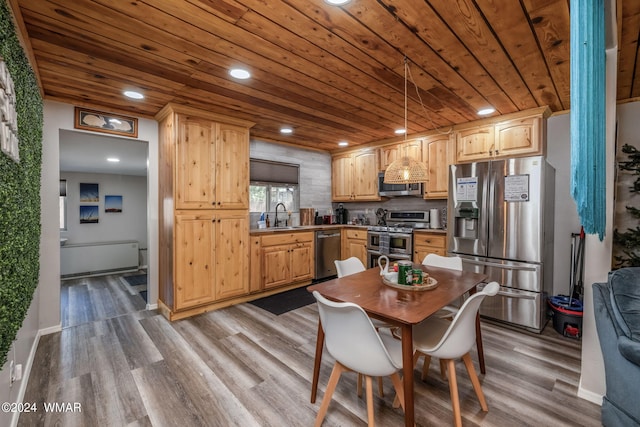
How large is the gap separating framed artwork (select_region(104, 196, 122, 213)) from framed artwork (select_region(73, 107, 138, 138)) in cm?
383

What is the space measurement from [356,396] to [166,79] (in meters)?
2.91

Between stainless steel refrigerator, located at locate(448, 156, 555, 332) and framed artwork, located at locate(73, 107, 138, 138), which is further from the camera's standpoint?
framed artwork, located at locate(73, 107, 138, 138)

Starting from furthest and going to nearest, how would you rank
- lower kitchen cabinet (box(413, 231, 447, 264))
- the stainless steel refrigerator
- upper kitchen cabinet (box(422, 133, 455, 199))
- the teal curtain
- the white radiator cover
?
the white radiator cover, upper kitchen cabinet (box(422, 133, 455, 199)), lower kitchen cabinet (box(413, 231, 447, 264)), the stainless steel refrigerator, the teal curtain

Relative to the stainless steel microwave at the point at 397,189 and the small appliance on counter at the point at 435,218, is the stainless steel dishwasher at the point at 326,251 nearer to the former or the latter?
the stainless steel microwave at the point at 397,189

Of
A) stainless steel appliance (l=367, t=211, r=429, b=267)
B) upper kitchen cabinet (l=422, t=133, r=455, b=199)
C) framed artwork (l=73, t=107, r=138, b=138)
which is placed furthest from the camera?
stainless steel appliance (l=367, t=211, r=429, b=267)

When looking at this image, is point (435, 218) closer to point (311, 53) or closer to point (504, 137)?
point (504, 137)

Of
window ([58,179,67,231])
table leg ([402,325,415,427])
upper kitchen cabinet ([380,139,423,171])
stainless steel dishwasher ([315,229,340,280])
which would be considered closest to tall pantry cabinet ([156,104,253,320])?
stainless steel dishwasher ([315,229,340,280])

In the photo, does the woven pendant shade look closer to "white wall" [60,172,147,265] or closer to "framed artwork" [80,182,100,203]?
"white wall" [60,172,147,265]

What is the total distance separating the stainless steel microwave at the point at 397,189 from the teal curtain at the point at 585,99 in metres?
3.02

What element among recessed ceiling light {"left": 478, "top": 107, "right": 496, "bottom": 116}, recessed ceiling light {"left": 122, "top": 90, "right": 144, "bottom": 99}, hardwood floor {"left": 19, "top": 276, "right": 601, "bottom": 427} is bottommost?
hardwood floor {"left": 19, "top": 276, "right": 601, "bottom": 427}

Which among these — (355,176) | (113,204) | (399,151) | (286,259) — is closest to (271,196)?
(286,259)

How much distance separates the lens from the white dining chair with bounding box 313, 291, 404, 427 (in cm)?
140

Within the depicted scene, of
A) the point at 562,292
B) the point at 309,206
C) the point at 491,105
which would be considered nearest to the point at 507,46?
the point at 491,105

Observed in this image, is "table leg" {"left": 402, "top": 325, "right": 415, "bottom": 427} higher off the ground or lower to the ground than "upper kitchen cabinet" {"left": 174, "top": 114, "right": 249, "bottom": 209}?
lower
